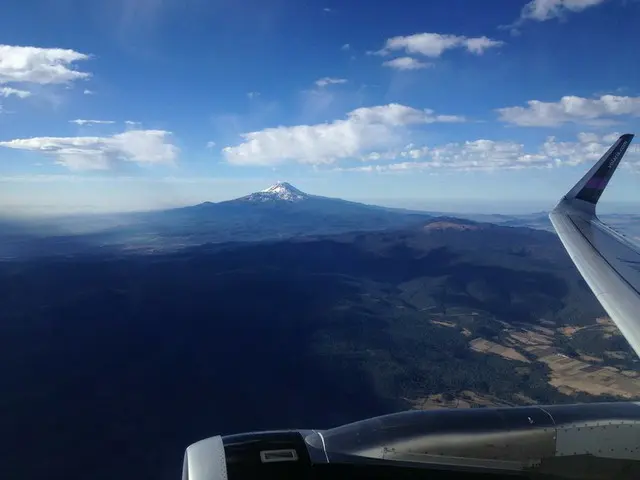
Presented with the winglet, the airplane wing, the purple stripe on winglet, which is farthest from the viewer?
the purple stripe on winglet

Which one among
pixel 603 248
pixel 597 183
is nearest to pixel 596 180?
pixel 597 183

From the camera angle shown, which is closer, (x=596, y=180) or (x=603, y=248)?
(x=603, y=248)

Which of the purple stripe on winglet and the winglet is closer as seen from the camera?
the winglet

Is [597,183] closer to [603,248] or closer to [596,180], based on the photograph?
[596,180]

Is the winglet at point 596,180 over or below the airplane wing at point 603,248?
over

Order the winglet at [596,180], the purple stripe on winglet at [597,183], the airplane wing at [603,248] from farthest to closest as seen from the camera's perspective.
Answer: the purple stripe on winglet at [597,183], the winglet at [596,180], the airplane wing at [603,248]

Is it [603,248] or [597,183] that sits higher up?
[597,183]

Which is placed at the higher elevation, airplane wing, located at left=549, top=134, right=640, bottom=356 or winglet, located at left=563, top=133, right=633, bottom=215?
winglet, located at left=563, top=133, right=633, bottom=215

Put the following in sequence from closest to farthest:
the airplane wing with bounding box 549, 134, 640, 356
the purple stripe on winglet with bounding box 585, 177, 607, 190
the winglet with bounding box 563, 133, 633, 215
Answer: the airplane wing with bounding box 549, 134, 640, 356
the winglet with bounding box 563, 133, 633, 215
the purple stripe on winglet with bounding box 585, 177, 607, 190
